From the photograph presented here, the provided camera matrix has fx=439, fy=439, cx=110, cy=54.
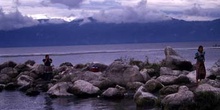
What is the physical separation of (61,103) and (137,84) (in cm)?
603

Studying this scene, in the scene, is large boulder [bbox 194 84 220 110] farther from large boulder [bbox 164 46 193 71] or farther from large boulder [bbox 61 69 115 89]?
large boulder [bbox 164 46 193 71]

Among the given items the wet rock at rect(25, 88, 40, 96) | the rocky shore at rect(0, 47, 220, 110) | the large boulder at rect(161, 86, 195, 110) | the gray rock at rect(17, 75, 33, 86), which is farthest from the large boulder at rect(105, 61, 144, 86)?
the large boulder at rect(161, 86, 195, 110)

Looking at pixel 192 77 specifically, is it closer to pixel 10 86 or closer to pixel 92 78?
pixel 92 78

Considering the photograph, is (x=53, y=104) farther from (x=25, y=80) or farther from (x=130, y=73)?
(x=25, y=80)

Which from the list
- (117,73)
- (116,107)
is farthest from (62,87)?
(116,107)

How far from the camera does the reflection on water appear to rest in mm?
24723

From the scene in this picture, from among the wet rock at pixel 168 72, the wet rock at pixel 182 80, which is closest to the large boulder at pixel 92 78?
the wet rock at pixel 168 72

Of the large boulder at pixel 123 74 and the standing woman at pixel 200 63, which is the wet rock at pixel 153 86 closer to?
the large boulder at pixel 123 74

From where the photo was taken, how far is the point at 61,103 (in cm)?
2653

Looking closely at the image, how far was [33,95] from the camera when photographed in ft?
100.0

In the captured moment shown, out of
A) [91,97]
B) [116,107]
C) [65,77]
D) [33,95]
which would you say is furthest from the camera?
[65,77]

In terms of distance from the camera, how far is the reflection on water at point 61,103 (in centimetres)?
2472

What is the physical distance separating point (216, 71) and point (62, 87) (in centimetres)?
1142

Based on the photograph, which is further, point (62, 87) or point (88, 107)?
point (62, 87)
